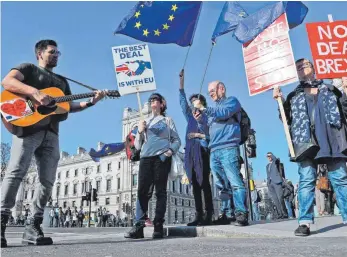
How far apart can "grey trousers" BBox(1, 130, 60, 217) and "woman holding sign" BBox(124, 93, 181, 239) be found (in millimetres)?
1007

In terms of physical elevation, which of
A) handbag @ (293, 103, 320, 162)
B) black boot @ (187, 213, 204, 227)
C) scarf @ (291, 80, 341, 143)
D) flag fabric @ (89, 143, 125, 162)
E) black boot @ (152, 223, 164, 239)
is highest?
flag fabric @ (89, 143, 125, 162)

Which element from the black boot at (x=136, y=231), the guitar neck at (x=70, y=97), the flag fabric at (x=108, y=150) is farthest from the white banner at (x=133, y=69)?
the flag fabric at (x=108, y=150)

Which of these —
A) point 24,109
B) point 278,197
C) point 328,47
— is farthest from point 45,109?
point 278,197

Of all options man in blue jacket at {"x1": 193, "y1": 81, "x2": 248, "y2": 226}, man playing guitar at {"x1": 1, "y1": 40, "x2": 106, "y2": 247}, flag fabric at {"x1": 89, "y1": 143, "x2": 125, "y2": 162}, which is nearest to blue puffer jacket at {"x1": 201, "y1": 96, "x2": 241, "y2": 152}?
man in blue jacket at {"x1": 193, "y1": 81, "x2": 248, "y2": 226}

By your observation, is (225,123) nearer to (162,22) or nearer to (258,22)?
(258,22)

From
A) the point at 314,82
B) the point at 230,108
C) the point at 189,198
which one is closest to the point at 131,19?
the point at 230,108

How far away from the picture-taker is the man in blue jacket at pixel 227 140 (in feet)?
14.1

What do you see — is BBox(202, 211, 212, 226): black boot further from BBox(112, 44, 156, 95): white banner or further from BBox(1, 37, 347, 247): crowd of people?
BBox(112, 44, 156, 95): white banner

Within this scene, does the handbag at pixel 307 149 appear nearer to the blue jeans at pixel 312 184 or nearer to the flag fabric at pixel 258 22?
the blue jeans at pixel 312 184

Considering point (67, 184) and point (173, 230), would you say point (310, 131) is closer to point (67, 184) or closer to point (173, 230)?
point (173, 230)

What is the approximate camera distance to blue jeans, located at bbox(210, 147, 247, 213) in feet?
13.9

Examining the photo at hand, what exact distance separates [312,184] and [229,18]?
13.0ft

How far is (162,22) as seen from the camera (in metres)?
6.39

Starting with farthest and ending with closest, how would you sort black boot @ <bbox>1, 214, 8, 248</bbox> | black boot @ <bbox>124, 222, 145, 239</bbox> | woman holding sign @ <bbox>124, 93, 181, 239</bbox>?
woman holding sign @ <bbox>124, 93, 181, 239</bbox> → black boot @ <bbox>124, 222, 145, 239</bbox> → black boot @ <bbox>1, 214, 8, 248</bbox>
